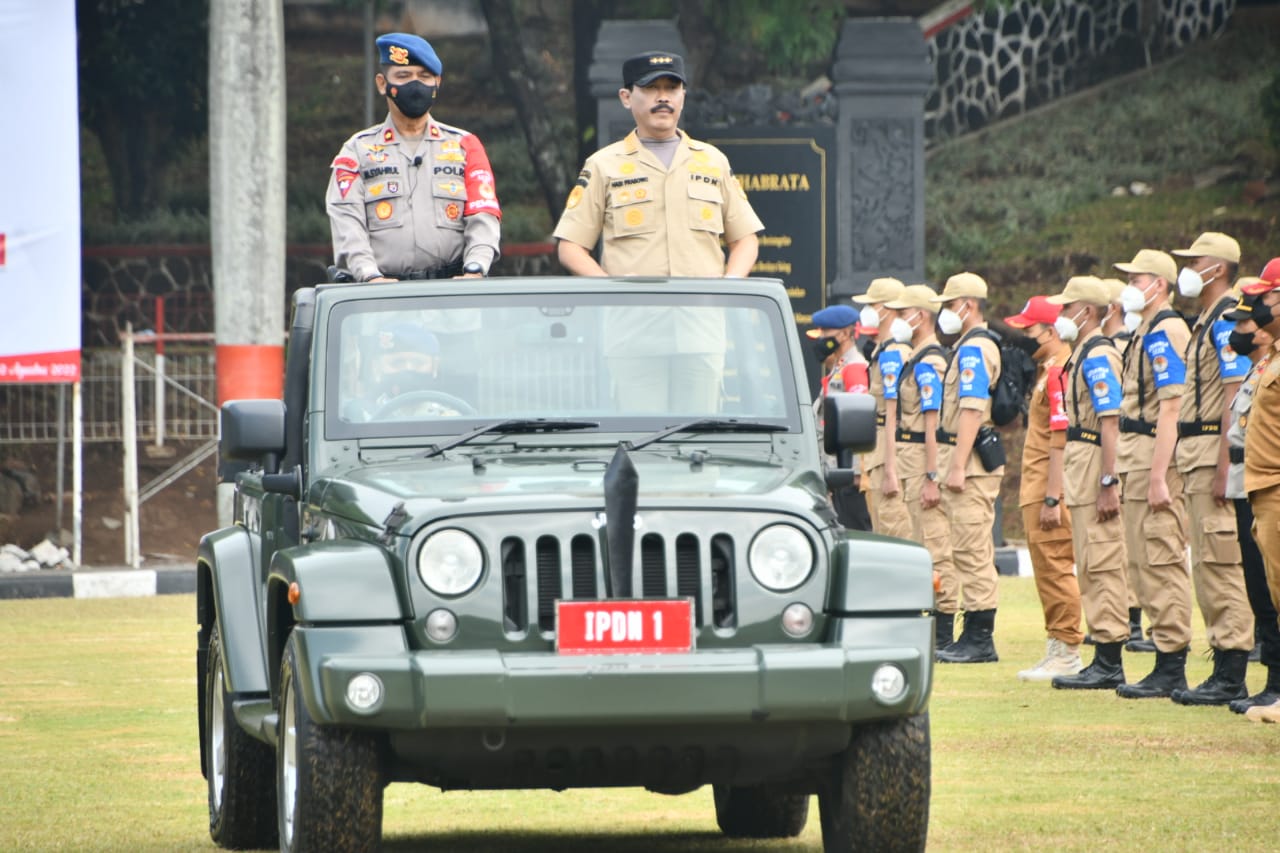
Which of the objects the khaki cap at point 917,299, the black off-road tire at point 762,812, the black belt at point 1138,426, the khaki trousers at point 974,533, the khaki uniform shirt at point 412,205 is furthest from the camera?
the khaki cap at point 917,299

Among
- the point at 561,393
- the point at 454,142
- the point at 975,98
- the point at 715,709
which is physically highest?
the point at 975,98

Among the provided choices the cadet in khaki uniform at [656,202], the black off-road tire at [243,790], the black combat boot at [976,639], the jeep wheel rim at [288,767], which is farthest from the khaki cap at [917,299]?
the jeep wheel rim at [288,767]

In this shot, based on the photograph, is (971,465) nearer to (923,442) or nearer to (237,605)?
(923,442)

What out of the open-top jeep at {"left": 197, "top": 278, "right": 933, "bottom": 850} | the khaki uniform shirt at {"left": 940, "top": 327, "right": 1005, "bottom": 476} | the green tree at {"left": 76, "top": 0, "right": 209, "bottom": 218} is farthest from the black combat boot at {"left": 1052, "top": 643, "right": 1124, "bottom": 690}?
the green tree at {"left": 76, "top": 0, "right": 209, "bottom": 218}

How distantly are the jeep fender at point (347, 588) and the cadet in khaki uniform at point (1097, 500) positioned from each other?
270 inches

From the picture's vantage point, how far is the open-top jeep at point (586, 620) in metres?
6.29

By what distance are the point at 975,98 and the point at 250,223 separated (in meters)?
18.0

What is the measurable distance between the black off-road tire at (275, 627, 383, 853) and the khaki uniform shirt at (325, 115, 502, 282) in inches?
119

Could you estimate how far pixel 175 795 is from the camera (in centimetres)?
921

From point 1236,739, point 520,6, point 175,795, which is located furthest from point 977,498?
point 520,6

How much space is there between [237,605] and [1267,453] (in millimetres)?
4710

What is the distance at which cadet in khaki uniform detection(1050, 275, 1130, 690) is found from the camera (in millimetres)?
12625

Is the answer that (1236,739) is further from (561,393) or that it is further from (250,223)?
(250,223)

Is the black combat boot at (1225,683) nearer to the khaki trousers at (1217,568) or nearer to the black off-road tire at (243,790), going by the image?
the khaki trousers at (1217,568)
